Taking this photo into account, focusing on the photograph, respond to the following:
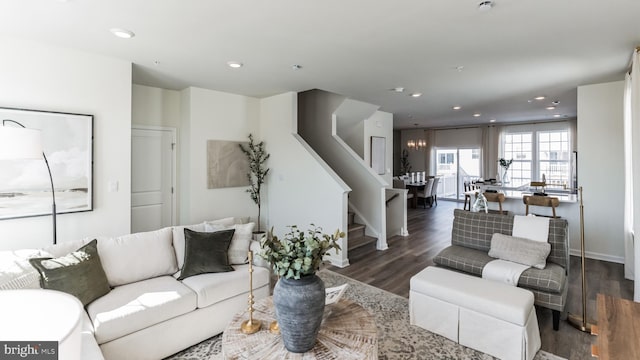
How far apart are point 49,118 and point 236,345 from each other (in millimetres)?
3062

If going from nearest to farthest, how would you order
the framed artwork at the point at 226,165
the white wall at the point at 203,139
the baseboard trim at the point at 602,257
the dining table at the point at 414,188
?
the baseboard trim at the point at 602,257, the white wall at the point at 203,139, the framed artwork at the point at 226,165, the dining table at the point at 414,188

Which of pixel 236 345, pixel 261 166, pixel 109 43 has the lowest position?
pixel 236 345

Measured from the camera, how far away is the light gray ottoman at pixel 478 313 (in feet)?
7.73

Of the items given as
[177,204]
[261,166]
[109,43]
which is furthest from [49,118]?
[261,166]

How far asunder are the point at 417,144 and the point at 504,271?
8924mm

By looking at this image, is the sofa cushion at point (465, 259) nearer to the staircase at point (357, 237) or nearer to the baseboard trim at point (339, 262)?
the baseboard trim at point (339, 262)

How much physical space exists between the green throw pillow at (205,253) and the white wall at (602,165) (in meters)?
5.17

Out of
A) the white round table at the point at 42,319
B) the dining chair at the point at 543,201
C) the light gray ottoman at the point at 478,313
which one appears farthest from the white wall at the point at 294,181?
the white round table at the point at 42,319

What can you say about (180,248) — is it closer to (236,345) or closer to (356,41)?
(236,345)

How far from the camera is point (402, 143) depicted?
469 inches

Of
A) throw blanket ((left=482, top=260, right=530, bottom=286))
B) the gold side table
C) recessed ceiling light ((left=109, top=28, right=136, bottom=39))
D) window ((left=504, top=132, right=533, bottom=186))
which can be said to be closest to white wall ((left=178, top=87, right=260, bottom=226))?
recessed ceiling light ((left=109, top=28, right=136, bottom=39))

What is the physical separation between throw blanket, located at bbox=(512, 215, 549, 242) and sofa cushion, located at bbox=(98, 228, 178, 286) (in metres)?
3.48

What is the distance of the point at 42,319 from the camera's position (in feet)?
1.27

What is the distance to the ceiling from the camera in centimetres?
243
